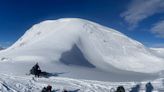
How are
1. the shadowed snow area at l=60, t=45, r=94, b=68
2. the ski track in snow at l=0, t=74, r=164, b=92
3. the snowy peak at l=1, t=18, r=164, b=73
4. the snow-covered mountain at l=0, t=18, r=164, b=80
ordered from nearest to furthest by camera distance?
the ski track in snow at l=0, t=74, r=164, b=92 < the snow-covered mountain at l=0, t=18, r=164, b=80 < the shadowed snow area at l=60, t=45, r=94, b=68 < the snowy peak at l=1, t=18, r=164, b=73

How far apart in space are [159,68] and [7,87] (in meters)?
45.5

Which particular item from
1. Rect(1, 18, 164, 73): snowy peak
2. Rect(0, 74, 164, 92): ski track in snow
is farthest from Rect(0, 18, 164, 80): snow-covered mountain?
Rect(0, 74, 164, 92): ski track in snow

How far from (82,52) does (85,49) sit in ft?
9.70

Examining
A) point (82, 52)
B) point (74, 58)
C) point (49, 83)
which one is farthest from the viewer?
point (82, 52)

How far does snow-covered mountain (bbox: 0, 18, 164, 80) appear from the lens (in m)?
56.0

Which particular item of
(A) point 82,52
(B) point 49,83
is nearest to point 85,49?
(A) point 82,52

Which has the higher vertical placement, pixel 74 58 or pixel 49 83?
pixel 74 58

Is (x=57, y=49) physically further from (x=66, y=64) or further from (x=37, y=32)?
(x=37, y=32)

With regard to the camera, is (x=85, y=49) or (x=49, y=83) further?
(x=85, y=49)

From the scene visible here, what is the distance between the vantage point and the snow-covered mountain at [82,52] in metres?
56.0

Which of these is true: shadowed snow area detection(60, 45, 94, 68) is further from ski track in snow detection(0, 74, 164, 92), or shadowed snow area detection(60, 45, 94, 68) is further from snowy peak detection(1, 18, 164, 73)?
ski track in snow detection(0, 74, 164, 92)

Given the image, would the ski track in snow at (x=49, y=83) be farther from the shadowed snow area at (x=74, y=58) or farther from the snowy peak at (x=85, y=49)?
the shadowed snow area at (x=74, y=58)

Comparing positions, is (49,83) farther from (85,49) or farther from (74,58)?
(85,49)

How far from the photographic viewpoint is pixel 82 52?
70.8 metres
